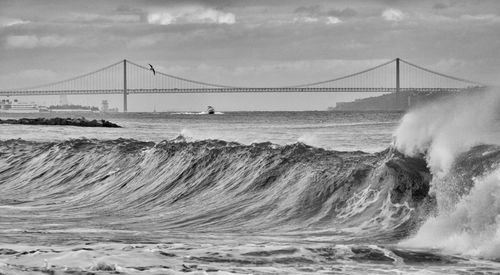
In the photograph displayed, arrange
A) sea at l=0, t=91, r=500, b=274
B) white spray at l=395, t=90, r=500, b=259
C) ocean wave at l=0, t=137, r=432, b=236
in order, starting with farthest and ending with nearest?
ocean wave at l=0, t=137, r=432, b=236, white spray at l=395, t=90, r=500, b=259, sea at l=0, t=91, r=500, b=274

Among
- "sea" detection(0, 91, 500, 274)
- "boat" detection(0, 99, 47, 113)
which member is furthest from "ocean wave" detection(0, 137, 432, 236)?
"boat" detection(0, 99, 47, 113)

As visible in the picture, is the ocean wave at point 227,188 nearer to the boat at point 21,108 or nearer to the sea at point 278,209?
the sea at point 278,209

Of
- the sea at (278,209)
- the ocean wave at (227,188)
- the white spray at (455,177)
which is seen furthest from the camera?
the ocean wave at (227,188)

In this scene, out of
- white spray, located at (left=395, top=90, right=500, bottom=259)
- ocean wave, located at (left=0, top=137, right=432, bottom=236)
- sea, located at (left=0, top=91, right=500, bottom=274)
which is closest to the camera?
sea, located at (left=0, top=91, right=500, bottom=274)

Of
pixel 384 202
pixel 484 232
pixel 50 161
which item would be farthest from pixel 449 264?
pixel 50 161

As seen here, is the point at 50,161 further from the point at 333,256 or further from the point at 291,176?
the point at 333,256

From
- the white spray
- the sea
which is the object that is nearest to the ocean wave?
the sea

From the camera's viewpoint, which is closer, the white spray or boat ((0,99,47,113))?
the white spray

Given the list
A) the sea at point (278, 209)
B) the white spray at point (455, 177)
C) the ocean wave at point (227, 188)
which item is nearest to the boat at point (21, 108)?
the ocean wave at point (227, 188)

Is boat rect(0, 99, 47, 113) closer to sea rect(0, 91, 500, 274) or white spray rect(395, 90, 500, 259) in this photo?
sea rect(0, 91, 500, 274)
